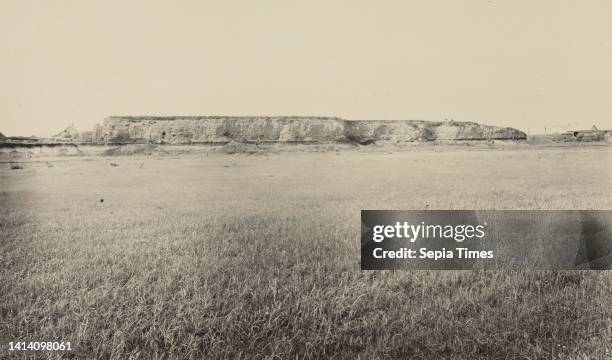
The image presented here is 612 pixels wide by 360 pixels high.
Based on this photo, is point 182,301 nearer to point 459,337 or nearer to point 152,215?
point 459,337

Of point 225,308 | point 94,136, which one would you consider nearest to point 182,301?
point 225,308

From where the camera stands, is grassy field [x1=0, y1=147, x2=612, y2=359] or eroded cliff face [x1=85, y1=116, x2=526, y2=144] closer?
grassy field [x1=0, y1=147, x2=612, y2=359]

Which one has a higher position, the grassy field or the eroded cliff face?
the eroded cliff face

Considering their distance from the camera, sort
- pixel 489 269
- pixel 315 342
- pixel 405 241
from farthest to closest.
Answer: pixel 489 269 → pixel 405 241 → pixel 315 342

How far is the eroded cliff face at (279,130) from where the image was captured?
54812 mm

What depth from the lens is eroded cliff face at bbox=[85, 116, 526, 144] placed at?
54812 millimetres

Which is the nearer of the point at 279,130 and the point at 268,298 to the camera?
the point at 268,298

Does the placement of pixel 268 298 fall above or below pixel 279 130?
below

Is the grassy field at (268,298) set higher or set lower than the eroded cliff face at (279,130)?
lower

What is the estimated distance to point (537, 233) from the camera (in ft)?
18.5

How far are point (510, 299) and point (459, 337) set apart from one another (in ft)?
3.30

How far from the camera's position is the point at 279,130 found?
2432 inches

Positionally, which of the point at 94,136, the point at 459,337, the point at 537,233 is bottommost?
the point at 459,337

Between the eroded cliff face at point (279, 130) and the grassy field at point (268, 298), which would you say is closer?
the grassy field at point (268, 298)
